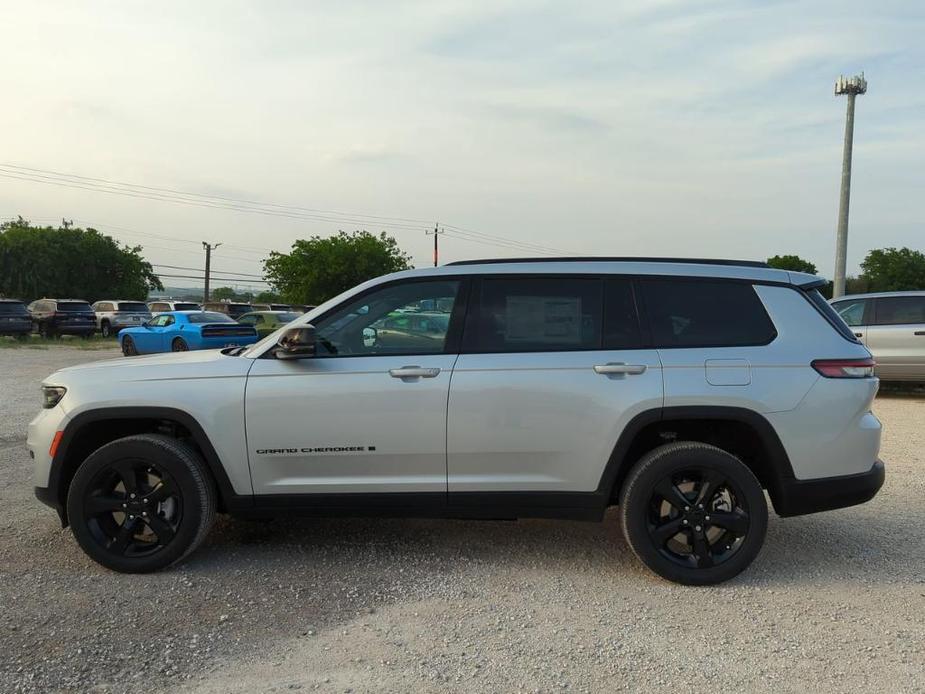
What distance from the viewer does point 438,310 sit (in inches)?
166

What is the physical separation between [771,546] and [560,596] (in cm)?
162

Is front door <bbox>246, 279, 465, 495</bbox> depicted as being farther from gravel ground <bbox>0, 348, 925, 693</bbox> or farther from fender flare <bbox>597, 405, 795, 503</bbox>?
fender flare <bbox>597, 405, 795, 503</bbox>

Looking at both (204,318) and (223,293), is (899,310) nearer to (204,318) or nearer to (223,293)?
(204,318)

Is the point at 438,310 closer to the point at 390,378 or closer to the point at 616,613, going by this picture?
the point at 390,378

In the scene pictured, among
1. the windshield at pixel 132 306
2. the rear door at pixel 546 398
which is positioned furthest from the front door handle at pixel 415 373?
the windshield at pixel 132 306

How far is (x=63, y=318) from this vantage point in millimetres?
28578


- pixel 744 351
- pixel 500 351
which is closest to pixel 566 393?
pixel 500 351

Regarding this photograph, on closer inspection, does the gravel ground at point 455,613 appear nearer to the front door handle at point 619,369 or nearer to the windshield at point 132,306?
the front door handle at point 619,369

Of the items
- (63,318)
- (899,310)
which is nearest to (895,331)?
(899,310)

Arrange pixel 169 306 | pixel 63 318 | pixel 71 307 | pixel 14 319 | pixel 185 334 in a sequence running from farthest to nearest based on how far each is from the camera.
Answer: pixel 169 306 < pixel 71 307 < pixel 63 318 < pixel 14 319 < pixel 185 334

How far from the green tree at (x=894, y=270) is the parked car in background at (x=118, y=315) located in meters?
49.9

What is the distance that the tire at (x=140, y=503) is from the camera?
13.3 ft

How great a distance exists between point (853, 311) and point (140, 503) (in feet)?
36.4

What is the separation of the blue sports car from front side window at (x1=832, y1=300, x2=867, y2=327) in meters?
13.1
